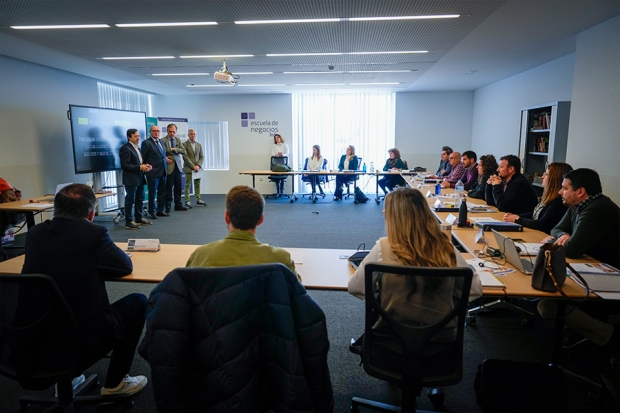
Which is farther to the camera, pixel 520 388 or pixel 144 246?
pixel 144 246

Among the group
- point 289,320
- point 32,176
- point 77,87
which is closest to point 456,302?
point 289,320

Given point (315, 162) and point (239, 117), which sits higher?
point (239, 117)

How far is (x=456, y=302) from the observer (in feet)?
5.33

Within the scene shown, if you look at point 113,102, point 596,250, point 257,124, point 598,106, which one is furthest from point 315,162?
point 596,250

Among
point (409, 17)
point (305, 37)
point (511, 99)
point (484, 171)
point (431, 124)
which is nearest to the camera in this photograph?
point (409, 17)

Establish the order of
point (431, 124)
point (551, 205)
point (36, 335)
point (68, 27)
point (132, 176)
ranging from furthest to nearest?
point (431, 124)
point (132, 176)
point (68, 27)
point (551, 205)
point (36, 335)

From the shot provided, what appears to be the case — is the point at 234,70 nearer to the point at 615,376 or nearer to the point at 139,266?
the point at 139,266

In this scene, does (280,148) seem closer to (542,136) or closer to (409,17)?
(542,136)

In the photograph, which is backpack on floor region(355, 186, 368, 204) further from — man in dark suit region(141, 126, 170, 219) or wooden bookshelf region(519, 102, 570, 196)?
man in dark suit region(141, 126, 170, 219)

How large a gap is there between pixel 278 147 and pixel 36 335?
9.10 metres

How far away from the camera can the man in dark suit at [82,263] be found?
5.99 feet

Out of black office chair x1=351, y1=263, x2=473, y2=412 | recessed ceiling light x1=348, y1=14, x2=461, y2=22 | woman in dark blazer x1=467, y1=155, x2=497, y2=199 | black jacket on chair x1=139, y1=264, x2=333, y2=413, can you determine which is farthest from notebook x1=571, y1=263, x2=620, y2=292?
woman in dark blazer x1=467, y1=155, x2=497, y2=199

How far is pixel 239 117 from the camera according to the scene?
433 inches

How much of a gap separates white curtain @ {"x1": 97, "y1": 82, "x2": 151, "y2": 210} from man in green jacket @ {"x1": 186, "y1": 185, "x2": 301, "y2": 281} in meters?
6.86
